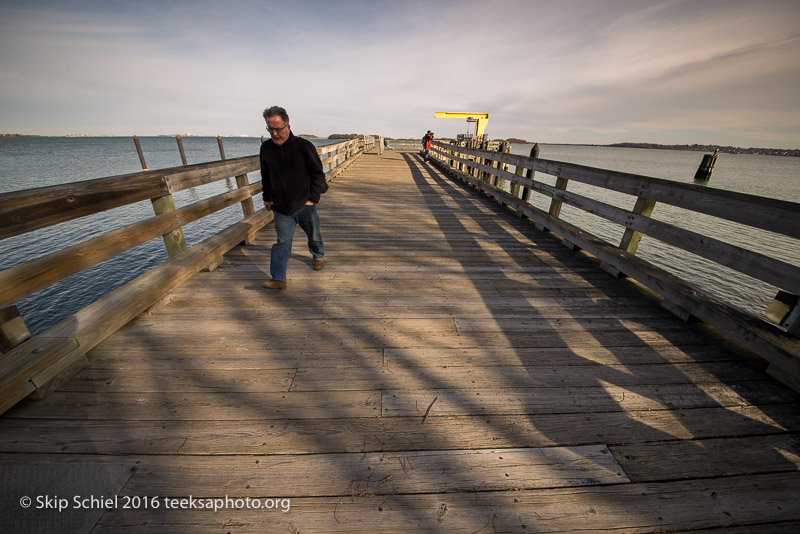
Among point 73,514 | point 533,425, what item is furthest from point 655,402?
point 73,514

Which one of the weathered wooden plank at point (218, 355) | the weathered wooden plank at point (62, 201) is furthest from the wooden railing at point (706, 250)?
the weathered wooden plank at point (62, 201)

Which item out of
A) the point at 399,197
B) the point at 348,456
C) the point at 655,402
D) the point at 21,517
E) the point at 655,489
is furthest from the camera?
the point at 399,197

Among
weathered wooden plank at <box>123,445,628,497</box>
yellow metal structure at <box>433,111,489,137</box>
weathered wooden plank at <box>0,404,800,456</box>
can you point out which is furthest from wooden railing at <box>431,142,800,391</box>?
yellow metal structure at <box>433,111,489,137</box>

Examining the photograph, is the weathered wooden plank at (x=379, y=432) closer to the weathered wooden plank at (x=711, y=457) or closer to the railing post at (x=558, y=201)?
the weathered wooden plank at (x=711, y=457)

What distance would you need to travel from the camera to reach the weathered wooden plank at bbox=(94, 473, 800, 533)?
1.35 meters

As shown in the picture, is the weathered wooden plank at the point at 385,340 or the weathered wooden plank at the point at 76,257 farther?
the weathered wooden plank at the point at 385,340

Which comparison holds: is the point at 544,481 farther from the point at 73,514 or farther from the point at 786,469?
the point at 73,514

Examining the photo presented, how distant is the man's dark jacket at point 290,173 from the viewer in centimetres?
310

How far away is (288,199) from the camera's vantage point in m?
3.20

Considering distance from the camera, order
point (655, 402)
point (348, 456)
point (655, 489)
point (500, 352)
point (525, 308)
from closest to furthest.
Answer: point (655, 489)
point (348, 456)
point (655, 402)
point (500, 352)
point (525, 308)

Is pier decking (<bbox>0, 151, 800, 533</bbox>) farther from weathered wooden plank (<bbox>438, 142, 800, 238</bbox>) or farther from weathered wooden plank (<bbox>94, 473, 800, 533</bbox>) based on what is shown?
weathered wooden plank (<bbox>438, 142, 800, 238</bbox>)

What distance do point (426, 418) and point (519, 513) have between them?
0.63 metres

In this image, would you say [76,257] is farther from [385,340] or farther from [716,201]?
[716,201]

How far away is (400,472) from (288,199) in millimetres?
2674
